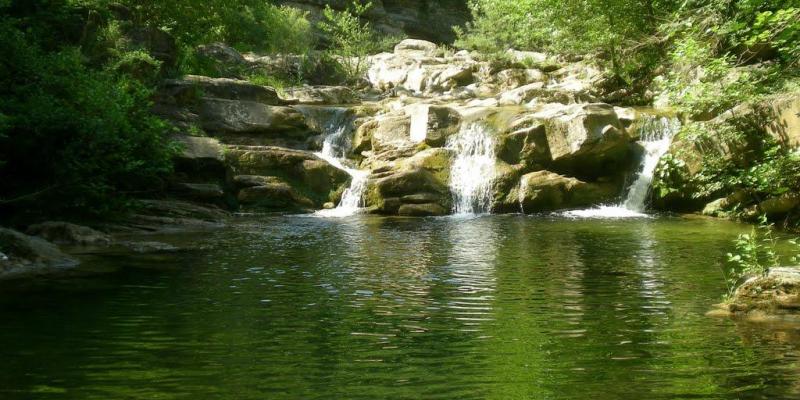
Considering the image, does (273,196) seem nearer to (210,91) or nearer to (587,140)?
(210,91)

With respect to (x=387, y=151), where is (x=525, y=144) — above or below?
above

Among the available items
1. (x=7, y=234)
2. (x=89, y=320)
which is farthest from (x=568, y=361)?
(x=7, y=234)

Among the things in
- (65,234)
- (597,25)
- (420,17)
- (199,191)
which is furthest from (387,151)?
(420,17)

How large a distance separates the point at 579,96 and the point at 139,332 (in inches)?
1072

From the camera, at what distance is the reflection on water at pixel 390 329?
6527mm

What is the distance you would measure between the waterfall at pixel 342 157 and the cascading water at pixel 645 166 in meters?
6.73

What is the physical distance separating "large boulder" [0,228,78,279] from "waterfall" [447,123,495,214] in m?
14.1

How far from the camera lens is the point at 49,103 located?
15.6 m

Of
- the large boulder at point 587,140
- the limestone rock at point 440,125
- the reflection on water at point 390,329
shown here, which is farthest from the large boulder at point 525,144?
the reflection on water at point 390,329

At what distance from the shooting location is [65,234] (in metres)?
16.1

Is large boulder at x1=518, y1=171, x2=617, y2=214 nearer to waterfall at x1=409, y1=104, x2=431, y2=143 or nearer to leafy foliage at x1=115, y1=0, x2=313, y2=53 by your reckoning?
waterfall at x1=409, y1=104, x2=431, y2=143

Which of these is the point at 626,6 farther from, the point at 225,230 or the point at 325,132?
the point at 225,230

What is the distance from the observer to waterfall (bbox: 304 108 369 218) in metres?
25.3

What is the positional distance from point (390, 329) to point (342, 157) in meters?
20.5
